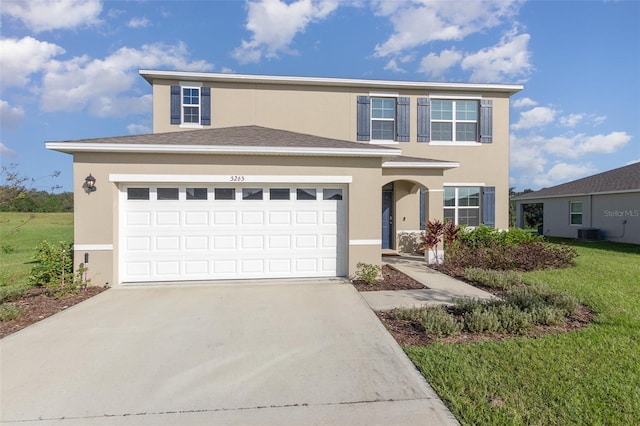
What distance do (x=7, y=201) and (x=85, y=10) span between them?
231 inches

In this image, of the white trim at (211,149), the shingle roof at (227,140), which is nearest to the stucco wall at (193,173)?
the white trim at (211,149)

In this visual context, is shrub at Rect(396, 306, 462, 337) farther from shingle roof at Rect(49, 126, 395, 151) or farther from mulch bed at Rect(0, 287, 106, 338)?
mulch bed at Rect(0, 287, 106, 338)

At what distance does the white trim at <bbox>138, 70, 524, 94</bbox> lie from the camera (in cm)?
1180

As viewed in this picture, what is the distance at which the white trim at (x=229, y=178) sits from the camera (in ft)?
23.8

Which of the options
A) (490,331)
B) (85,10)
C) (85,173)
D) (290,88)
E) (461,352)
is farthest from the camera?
(290,88)

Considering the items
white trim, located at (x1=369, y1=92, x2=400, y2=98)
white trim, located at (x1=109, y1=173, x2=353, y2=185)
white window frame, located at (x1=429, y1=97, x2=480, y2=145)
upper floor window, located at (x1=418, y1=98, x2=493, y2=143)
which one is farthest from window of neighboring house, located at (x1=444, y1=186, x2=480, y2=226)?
white trim, located at (x1=109, y1=173, x2=353, y2=185)

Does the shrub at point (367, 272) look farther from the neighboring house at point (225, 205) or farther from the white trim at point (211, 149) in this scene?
the white trim at point (211, 149)

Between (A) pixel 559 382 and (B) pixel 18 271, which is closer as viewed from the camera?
(A) pixel 559 382

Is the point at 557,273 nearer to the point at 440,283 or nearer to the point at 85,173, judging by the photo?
the point at 440,283

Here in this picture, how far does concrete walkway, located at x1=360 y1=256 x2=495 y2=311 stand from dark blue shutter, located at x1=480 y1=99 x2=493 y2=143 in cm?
739

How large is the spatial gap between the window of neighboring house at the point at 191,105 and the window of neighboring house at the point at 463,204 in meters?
10.3

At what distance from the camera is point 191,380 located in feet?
11.3

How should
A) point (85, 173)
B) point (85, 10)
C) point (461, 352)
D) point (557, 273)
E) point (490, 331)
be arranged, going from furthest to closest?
point (85, 10), point (557, 273), point (85, 173), point (490, 331), point (461, 352)

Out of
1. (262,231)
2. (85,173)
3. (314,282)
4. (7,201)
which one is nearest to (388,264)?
(314,282)
